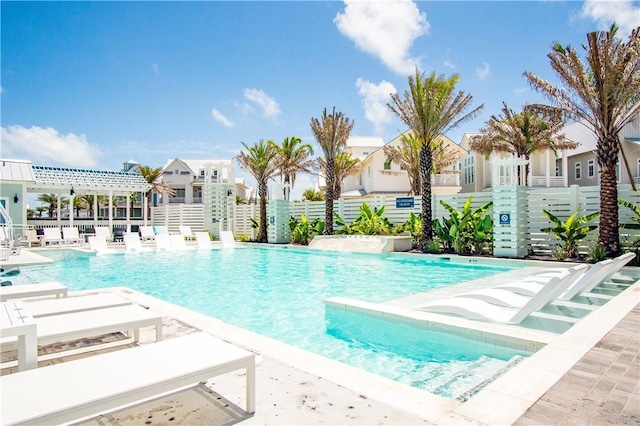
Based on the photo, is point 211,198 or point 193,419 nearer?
point 193,419

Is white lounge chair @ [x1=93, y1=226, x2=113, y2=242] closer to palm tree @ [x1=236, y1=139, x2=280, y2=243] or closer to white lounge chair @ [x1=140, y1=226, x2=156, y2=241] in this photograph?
white lounge chair @ [x1=140, y1=226, x2=156, y2=241]

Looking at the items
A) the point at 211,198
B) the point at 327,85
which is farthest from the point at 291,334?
the point at 211,198

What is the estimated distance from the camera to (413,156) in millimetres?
31062

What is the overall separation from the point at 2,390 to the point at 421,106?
18.0m

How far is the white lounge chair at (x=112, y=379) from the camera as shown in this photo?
7.39ft

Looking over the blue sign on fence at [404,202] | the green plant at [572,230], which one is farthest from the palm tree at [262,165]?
the green plant at [572,230]

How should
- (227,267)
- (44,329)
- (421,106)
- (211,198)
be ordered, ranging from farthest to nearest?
1. (211,198)
2. (421,106)
3. (227,267)
4. (44,329)

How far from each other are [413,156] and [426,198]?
42.8 ft

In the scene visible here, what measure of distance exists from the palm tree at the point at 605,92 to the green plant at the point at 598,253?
0.64 feet

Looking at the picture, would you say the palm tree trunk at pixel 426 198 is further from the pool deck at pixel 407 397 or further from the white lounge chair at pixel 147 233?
the white lounge chair at pixel 147 233

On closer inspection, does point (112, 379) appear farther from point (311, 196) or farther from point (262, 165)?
point (311, 196)

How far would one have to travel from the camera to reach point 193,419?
9.49 feet

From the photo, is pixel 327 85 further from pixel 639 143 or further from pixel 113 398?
pixel 113 398

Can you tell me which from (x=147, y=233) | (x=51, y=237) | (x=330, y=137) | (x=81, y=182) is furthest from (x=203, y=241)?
(x=81, y=182)
